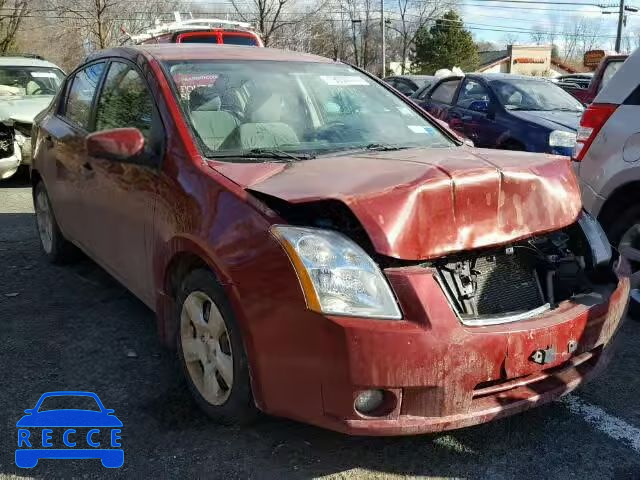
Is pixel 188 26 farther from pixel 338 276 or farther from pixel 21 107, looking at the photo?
pixel 338 276

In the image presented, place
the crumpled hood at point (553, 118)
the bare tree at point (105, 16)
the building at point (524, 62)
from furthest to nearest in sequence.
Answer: the building at point (524, 62) → the bare tree at point (105, 16) → the crumpled hood at point (553, 118)

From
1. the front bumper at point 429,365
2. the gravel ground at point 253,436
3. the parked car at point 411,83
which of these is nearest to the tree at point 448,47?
the parked car at point 411,83

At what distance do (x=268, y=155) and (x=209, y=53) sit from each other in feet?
3.25

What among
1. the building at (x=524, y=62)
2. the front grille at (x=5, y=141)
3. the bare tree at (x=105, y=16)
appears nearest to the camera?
the front grille at (x=5, y=141)

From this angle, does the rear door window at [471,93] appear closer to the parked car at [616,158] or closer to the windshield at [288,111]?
the parked car at [616,158]

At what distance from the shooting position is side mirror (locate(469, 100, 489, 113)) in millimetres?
8688

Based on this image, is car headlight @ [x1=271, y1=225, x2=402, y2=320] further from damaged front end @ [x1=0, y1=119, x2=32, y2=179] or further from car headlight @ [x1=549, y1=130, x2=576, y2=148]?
damaged front end @ [x1=0, y1=119, x2=32, y2=179]

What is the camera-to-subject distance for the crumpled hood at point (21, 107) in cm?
862

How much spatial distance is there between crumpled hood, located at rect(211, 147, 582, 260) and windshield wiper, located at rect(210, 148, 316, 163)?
120mm

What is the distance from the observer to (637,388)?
123 inches

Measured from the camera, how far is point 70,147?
13.7 feet

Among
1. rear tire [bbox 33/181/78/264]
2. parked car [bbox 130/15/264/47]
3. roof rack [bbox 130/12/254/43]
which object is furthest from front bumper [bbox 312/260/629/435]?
roof rack [bbox 130/12/254/43]

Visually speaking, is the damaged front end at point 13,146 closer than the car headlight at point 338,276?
No

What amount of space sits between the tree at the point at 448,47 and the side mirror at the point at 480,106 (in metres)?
44.8
